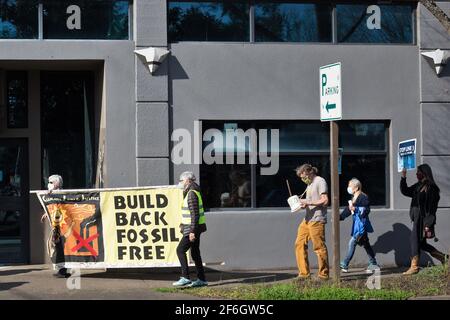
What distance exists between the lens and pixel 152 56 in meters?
11.7

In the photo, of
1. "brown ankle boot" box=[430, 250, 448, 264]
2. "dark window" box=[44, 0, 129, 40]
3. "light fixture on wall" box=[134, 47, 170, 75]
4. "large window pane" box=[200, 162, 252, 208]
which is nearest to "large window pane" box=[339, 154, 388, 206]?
"brown ankle boot" box=[430, 250, 448, 264]

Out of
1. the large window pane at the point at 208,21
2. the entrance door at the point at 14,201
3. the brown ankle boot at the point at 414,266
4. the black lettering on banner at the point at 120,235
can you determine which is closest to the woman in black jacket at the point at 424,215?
the brown ankle boot at the point at 414,266

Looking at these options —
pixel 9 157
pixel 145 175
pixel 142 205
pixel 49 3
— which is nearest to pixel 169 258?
pixel 142 205

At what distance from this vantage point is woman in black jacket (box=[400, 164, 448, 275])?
11.4 metres

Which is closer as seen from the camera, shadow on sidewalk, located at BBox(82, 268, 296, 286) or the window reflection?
shadow on sidewalk, located at BBox(82, 268, 296, 286)

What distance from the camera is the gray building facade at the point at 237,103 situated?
39.0 feet

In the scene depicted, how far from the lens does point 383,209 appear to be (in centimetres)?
1257

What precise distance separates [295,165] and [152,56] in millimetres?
3168

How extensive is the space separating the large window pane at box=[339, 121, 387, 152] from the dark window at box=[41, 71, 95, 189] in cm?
459

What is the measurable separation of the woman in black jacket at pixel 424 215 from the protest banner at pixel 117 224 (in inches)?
153

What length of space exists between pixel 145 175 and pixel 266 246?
2425mm

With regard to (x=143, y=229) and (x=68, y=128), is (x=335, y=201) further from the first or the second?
(x=68, y=128)

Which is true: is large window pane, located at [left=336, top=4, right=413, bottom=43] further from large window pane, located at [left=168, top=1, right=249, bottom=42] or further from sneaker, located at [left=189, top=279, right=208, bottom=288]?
sneaker, located at [left=189, top=279, right=208, bottom=288]

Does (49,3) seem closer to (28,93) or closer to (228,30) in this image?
(28,93)
